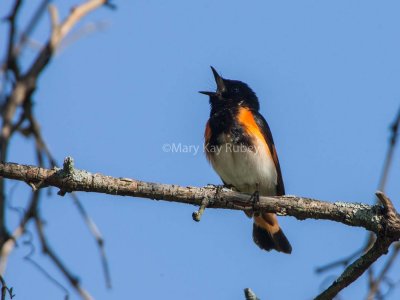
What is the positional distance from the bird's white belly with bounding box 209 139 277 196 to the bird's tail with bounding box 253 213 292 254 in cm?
30

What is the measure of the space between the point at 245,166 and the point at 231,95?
3.48 feet

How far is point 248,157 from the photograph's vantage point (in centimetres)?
501

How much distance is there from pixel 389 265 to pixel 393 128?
74 cm

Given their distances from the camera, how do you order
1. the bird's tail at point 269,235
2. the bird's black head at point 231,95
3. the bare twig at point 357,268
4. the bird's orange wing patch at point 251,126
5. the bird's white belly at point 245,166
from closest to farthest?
1. the bare twig at point 357,268
2. the bird's white belly at point 245,166
3. the bird's orange wing patch at point 251,126
4. the bird's tail at point 269,235
5. the bird's black head at point 231,95

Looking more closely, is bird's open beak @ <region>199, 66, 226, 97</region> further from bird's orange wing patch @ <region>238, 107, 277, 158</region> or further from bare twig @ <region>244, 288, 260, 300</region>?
bare twig @ <region>244, 288, 260, 300</region>

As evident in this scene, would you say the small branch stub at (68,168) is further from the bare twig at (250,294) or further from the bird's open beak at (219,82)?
the bird's open beak at (219,82)

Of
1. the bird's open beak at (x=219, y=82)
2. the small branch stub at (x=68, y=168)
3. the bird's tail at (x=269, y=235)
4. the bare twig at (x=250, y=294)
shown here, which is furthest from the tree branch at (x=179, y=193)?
the bird's open beak at (x=219, y=82)

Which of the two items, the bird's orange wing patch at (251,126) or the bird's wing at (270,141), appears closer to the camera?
the bird's orange wing patch at (251,126)

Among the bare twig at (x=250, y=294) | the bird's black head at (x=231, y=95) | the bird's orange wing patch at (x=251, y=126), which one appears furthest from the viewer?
the bird's black head at (x=231, y=95)

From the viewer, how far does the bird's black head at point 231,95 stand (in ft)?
18.8

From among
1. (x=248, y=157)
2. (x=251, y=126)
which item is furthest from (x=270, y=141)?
(x=248, y=157)

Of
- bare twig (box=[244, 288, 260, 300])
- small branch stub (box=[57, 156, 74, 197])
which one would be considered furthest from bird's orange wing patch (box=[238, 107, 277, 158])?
bare twig (box=[244, 288, 260, 300])

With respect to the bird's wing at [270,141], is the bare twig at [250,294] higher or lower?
lower

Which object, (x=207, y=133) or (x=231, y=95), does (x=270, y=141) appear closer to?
(x=207, y=133)
